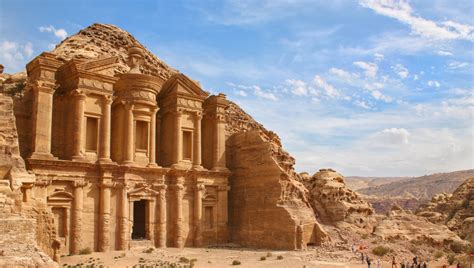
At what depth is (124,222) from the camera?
26.9 metres

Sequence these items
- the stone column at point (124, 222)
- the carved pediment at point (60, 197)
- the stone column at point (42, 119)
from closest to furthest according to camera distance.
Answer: the carved pediment at point (60, 197)
the stone column at point (42, 119)
the stone column at point (124, 222)

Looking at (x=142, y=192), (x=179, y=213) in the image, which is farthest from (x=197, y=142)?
(x=142, y=192)

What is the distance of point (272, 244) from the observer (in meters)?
29.3

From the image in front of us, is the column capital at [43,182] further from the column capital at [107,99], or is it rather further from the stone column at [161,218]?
the stone column at [161,218]

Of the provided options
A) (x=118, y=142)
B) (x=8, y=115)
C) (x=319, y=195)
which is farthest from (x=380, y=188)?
(x=8, y=115)

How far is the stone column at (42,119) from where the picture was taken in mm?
24562

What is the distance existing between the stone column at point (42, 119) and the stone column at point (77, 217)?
2179 mm

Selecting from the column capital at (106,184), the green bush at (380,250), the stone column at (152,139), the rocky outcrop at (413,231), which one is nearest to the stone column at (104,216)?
the column capital at (106,184)

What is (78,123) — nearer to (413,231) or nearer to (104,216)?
(104,216)

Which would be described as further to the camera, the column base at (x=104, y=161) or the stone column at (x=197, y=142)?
the stone column at (x=197, y=142)

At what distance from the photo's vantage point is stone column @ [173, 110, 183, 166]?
30.6 metres

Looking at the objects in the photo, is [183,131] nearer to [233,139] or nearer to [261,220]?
[233,139]

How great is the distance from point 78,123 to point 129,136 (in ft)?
10.9

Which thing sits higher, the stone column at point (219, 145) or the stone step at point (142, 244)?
the stone column at point (219, 145)
